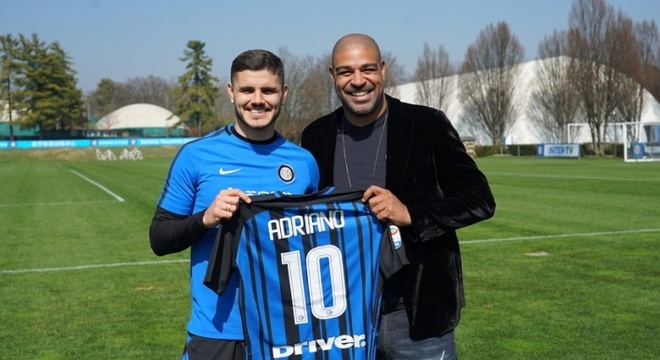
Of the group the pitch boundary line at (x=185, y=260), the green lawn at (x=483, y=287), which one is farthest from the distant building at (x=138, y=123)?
the pitch boundary line at (x=185, y=260)

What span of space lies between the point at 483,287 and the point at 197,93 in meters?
115

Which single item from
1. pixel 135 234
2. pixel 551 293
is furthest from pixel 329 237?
pixel 135 234

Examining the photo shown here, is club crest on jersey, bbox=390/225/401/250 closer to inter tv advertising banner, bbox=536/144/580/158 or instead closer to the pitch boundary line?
the pitch boundary line

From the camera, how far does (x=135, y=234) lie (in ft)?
53.3

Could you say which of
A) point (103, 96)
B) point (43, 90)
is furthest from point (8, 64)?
point (103, 96)

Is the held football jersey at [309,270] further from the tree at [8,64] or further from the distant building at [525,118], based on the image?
the tree at [8,64]

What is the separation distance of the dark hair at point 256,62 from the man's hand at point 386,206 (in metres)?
0.69

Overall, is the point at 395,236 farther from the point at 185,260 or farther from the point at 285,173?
the point at 185,260

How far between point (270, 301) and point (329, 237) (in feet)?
1.26

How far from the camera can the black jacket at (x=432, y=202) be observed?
3.62 m

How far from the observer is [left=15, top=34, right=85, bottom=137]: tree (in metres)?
106

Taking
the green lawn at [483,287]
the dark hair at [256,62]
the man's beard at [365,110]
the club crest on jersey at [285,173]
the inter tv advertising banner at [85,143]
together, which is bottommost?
the green lawn at [483,287]

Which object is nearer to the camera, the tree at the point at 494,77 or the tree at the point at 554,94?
the tree at the point at 554,94

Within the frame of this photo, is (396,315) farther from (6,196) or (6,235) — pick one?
(6,196)
